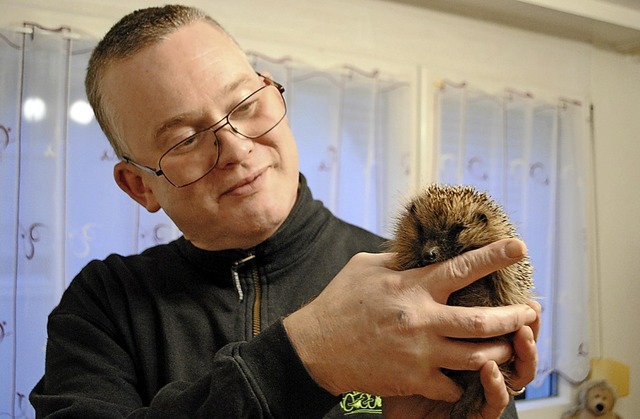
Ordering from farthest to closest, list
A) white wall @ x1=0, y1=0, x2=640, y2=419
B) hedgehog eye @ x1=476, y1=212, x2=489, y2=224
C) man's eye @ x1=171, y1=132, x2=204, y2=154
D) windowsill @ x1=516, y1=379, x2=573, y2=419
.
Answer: windowsill @ x1=516, y1=379, x2=573, y2=419
white wall @ x1=0, y1=0, x2=640, y2=419
man's eye @ x1=171, y1=132, x2=204, y2=154
hedgehog eye @ x1=476, y1=212, x2=489, y2=224

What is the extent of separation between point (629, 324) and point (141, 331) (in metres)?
3.66

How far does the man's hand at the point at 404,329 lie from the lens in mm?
799

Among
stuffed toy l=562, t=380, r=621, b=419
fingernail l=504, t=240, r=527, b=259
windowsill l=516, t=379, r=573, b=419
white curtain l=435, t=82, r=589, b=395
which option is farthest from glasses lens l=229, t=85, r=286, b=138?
stuffed toy l=562, t=380, r=621, b=419

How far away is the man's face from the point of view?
1107 mm

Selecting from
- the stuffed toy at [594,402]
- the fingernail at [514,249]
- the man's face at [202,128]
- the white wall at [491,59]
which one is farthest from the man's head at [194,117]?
the stuffed toy at [594,402]

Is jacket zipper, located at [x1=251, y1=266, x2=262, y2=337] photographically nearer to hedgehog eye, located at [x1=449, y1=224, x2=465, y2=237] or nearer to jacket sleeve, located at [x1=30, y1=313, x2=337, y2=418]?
jacket sleeve, located at [x1=30, y1=313, x2=337, y2=418]

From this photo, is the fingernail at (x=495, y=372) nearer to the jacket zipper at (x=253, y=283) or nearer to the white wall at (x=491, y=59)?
the jacket zipper at (x=253, y=283)

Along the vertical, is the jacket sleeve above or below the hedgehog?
below

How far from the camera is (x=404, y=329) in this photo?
0.80 m

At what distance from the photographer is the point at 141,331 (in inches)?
45.1

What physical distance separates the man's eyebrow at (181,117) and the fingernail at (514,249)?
2.04 ft

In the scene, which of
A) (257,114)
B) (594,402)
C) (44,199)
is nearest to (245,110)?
(257,114)

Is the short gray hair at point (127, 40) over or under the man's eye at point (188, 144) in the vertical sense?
over


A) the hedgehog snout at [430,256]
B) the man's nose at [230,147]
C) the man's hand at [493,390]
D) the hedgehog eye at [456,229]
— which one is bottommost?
the man's hand at [493,390]
